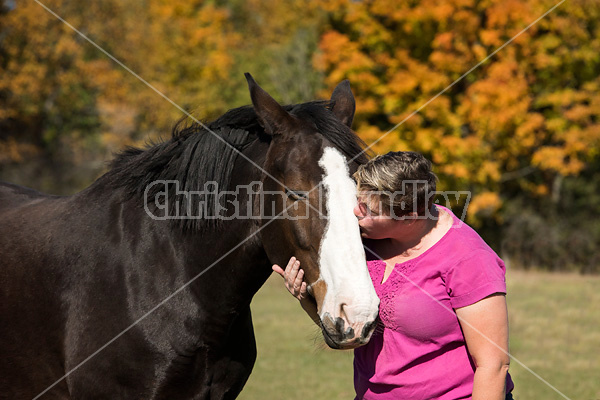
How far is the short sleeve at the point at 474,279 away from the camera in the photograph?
260cm

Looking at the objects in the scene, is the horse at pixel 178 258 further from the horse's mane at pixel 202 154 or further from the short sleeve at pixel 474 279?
the short sleeve at pixel 474 279

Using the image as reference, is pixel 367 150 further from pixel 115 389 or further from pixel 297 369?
pixel 297 369

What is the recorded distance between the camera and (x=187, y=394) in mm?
3223

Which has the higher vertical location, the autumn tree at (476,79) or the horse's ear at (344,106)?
the autumn tree at (476,79)

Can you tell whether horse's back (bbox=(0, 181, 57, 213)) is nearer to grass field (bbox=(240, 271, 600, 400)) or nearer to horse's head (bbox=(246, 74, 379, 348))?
horse's head (bbox=(246, 74, 379, 348))

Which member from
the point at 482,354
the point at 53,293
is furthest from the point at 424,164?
the point at 53,293

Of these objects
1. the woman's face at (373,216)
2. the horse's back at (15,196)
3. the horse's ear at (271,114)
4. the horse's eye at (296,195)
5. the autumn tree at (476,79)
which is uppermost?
the autumn tree at (476,79)

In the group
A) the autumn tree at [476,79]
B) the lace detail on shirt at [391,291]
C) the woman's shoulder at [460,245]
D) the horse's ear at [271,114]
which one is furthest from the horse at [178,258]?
the autumn tree at [476,79]

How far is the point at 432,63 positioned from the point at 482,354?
14520 millimetres

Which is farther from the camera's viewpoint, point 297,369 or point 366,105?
point 366,105

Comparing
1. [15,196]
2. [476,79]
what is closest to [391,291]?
[15,196]

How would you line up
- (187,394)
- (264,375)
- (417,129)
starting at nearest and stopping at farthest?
(187,394) → (264,375) → (417,129)

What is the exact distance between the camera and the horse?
3.02 metres

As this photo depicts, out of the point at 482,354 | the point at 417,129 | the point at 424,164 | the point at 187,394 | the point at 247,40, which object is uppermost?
the point at 247,40
